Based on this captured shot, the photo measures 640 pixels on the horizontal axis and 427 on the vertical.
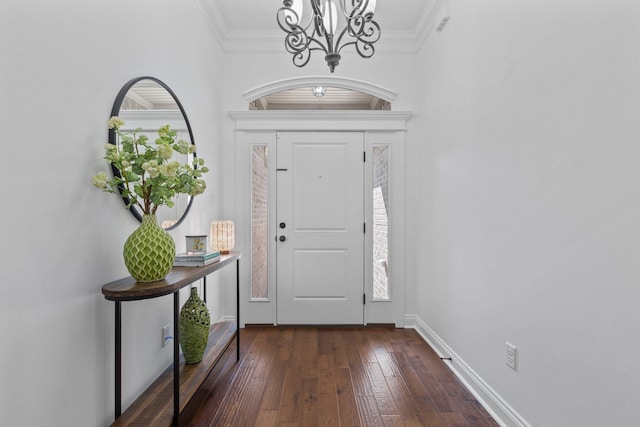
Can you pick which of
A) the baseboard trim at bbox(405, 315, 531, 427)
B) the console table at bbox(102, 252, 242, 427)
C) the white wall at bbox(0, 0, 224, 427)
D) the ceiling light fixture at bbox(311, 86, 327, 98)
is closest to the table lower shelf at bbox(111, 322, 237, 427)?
the console table at bbox(102, 252, 242, 427)

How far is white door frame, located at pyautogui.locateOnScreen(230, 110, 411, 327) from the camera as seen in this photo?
329 centimetres

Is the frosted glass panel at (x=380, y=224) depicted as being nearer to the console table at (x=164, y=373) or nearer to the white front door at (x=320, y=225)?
the white front door at (x=320, y=225)

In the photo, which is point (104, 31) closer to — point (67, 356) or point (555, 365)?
point (67, 356)

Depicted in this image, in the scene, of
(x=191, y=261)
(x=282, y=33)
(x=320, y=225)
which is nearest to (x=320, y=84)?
(x=282, y=33)

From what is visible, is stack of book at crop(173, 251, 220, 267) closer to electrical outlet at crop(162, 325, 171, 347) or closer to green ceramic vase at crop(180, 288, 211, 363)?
green ceramic vase at crop(180, 288, 211, 363)

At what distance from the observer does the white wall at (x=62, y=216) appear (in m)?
1.05

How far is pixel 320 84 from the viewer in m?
3.33

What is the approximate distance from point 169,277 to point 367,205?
2197mm

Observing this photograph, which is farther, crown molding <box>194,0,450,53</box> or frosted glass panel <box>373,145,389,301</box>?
frosted glass panel <box>373,145,389,301</box>

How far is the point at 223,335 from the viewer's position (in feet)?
8.20

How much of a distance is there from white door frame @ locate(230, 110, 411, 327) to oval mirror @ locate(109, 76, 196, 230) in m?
0.93

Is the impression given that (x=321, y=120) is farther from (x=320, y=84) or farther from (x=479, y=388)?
(x=479, y=388)

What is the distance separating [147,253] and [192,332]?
2.62 feet

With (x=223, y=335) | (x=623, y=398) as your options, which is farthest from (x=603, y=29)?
(x=223, y=335)
